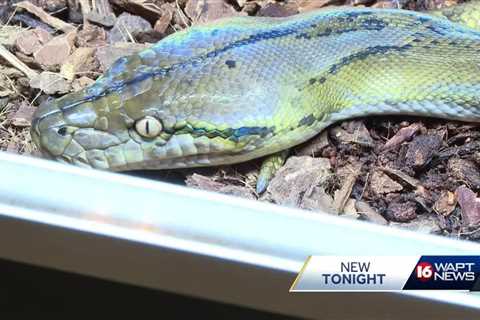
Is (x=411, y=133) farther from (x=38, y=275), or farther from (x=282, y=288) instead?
(x=38, y=275)

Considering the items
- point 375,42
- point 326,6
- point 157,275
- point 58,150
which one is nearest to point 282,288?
point 157,275

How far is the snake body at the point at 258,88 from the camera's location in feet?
6.77

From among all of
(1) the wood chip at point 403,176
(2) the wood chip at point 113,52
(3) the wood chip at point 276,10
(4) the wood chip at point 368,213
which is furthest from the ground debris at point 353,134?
(2) the wood chip at point 113,52

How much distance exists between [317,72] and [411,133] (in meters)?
0.32

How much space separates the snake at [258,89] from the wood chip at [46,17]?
1.23ft

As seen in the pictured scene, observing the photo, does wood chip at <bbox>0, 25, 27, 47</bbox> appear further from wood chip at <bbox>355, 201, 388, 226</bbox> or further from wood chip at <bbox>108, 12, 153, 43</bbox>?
wood chip at <bbox>355, 201, 388, 226</bbox>

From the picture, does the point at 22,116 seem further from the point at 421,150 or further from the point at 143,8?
the point at 421,150

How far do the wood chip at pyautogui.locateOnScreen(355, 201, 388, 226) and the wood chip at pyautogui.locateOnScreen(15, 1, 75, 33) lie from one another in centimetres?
111

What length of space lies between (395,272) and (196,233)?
1.22ft

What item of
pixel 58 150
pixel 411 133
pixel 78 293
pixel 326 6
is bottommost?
pixel 78 293

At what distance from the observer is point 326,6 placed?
8.52 feet

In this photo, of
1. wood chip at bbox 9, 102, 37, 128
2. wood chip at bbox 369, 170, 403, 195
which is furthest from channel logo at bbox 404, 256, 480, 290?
wood chip at bbox 9, 102, 37, 128

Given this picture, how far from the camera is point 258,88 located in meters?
2.12

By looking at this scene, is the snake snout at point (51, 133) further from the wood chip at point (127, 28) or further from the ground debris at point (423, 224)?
the ground debris at point (423, 224)
